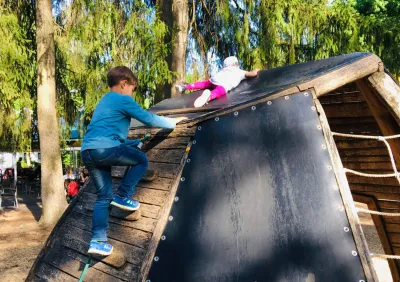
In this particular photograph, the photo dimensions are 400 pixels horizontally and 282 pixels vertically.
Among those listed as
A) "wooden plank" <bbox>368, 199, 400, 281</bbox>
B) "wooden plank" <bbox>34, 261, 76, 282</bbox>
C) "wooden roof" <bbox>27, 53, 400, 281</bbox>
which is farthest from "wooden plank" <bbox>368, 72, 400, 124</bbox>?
"wooden plank" <bbox>34, 261, 76, 282</bbox>

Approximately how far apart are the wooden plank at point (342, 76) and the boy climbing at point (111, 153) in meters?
1.05

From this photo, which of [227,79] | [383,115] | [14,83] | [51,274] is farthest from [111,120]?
[14,83]

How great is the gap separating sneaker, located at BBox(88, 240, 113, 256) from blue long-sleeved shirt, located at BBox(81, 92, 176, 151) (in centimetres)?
60

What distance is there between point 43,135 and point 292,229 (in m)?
8.75

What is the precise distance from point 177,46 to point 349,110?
5.50 meters

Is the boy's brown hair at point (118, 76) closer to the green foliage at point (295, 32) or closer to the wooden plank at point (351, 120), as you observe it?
the wooden plank at point (351, 120)

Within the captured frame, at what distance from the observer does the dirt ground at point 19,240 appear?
693cm

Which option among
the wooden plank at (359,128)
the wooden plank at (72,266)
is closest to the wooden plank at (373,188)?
the wooden plank at (359,128)

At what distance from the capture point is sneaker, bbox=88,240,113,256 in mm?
2570

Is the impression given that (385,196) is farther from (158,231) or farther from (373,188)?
(158,231)

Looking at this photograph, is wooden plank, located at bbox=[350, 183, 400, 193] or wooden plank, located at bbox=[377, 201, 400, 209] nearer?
wooden plank, located at bbox=[350, 183, 400, 193]

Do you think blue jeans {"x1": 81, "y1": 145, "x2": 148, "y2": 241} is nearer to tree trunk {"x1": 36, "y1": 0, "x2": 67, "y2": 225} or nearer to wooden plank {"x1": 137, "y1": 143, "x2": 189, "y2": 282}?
wooden plank {"x1": 137, "y1": 143, "x2": 189, "y2": 282}

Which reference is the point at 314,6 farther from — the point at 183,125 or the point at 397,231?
the point at 183,125

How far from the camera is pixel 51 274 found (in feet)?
10.0
